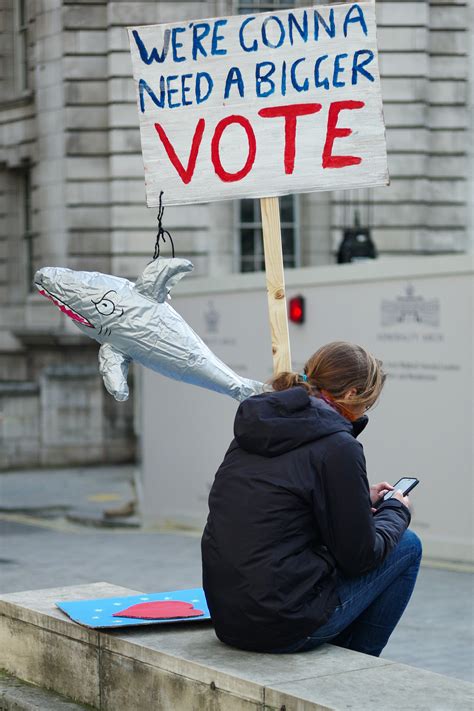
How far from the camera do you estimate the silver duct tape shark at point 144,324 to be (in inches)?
165

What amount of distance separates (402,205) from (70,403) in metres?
5.93

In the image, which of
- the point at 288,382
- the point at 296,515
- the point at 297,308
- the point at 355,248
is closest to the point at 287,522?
the point at 296,515

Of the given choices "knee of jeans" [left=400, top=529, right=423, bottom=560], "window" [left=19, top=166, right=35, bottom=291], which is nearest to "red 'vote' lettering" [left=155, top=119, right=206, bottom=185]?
"knee of jeans" [left=400, top=529, right=423, bottom=560]

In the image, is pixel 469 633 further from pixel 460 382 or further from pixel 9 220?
pixel 9 220

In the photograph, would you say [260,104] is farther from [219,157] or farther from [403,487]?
[403,487]

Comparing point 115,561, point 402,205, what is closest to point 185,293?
point 115,561

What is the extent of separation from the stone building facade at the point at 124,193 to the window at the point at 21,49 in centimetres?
63

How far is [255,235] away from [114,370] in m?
16.7

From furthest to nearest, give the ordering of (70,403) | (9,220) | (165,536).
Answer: (9,220) → (70,403) → (165,536)

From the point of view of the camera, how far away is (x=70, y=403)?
19156 millimetres

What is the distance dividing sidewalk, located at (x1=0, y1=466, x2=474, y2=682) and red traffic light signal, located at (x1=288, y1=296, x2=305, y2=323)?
2.20 meters

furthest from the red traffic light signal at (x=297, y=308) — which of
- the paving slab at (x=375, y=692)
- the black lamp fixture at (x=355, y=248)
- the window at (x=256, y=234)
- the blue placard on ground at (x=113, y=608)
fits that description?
the window at (x=256, y=234)

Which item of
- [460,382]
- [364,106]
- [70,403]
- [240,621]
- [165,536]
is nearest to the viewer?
[240,621]

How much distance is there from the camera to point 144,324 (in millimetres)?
4191
